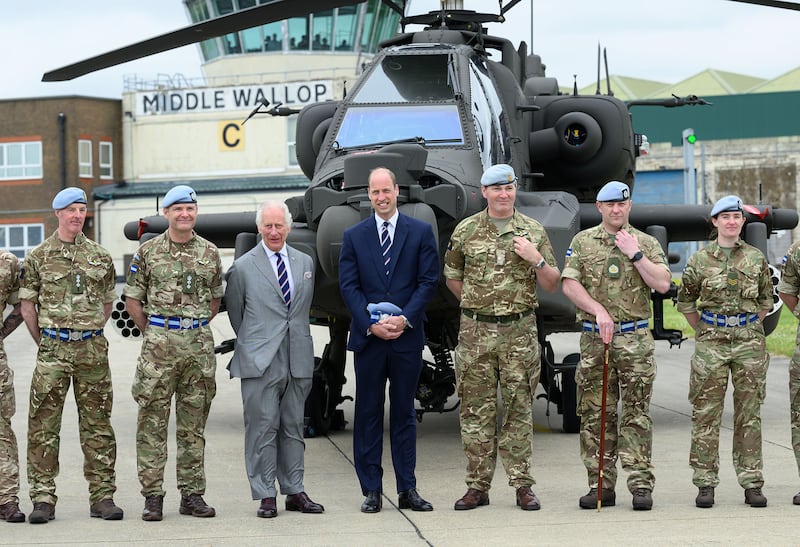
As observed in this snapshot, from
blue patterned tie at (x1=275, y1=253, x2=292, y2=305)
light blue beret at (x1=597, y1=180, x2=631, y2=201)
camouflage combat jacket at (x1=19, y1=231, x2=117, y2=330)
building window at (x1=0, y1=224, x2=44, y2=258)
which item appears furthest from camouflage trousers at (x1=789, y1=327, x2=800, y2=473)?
building window at (x1=0, y1=224, x2=44, y2=258)

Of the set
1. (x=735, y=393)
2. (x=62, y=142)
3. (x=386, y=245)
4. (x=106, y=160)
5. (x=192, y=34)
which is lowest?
(x=735, y=393)

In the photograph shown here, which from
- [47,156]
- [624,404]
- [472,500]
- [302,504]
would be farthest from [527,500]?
[47,156]

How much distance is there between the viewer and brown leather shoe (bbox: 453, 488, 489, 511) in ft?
23.0

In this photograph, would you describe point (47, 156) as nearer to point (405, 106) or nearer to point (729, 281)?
point (405, 106)

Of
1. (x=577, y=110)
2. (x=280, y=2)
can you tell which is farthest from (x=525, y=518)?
(x=577, y=110)

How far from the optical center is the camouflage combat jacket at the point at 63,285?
697cm

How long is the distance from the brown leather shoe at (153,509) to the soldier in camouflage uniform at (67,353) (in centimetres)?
16

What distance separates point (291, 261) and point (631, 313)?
198cm

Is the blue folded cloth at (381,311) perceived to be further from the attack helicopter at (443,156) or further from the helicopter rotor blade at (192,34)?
the helicopter rotor blade at (192,34)

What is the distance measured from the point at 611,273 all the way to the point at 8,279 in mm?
3436

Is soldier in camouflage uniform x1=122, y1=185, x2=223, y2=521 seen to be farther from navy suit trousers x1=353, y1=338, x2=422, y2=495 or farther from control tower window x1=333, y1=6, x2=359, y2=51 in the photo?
control tower window x1=333, y1=6, x2=359, y2=51

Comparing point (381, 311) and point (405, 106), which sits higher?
point (405, 106)

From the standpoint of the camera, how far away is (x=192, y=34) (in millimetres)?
8906

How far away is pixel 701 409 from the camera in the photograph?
23.5 ft
